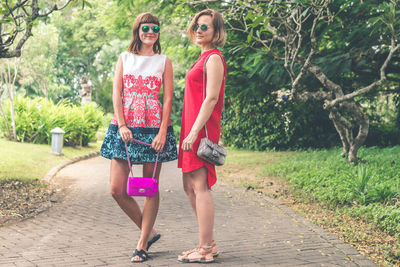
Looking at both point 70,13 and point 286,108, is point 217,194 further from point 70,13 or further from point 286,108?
point 70,13

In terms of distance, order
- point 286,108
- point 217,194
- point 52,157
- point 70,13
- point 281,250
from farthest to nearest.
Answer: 1. point 70,13
2. point 286,108
3. point 52,157
4. point 217,194
5. point 281,250

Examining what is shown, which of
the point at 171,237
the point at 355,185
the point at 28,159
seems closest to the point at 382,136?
the point at 355,185

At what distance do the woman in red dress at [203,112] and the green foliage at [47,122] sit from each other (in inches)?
474

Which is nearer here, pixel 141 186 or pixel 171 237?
pixel 141 186

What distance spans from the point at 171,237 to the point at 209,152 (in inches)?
60.9

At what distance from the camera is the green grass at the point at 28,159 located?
30.0ft

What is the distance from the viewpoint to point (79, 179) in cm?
961

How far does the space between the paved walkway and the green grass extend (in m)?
2.61

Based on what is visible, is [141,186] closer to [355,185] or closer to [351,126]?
[355,185]

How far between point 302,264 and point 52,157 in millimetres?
9912

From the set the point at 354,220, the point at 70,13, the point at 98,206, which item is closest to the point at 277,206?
the point at 354,220

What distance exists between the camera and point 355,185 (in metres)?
6.56

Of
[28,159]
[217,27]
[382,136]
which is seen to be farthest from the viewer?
[382,136]

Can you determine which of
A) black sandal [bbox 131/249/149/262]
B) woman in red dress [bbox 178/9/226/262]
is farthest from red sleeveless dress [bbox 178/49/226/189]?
black sandal [bbox 131/249/149/262]
